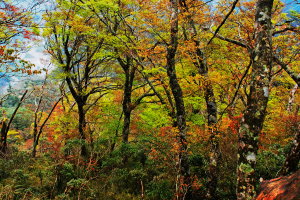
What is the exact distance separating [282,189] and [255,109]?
5.15ft

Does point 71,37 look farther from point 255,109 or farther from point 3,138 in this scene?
point 255,109

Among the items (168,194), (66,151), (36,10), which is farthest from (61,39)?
(168,194)

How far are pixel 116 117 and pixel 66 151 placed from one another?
4316 millimetres

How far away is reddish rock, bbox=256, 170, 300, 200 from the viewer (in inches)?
77.6

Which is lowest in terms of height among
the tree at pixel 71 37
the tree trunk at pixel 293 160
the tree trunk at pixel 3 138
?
the tree trunk at pixel 3 138

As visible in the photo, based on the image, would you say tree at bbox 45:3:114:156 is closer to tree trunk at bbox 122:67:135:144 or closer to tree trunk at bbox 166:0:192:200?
tree trunk at bbox 122:67:135:144

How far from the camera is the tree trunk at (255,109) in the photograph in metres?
3.40

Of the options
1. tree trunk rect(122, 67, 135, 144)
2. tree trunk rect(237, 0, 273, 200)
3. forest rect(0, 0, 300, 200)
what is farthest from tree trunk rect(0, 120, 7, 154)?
tree trunk rect(237, 0, 273, 200)

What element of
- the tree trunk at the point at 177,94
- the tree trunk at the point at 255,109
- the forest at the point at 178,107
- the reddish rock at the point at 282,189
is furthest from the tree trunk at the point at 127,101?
the reddish rock at the point at 282,189

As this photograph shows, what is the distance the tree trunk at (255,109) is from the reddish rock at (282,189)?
96 cm

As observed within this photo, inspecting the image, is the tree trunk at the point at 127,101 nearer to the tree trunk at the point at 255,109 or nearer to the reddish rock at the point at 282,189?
the tree trunk at the point at 255,109

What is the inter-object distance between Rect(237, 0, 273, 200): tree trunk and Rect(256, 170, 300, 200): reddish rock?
96cm

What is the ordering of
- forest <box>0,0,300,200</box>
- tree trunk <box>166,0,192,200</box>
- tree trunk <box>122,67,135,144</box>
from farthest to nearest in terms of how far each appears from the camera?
1. tree trunk <box>122,67,135,144</box>
2. tree trunk <box>166,0,192,200</box>
3. forest <box>0,0,300,200</box>

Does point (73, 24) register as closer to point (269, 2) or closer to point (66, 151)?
point (66, 151)
